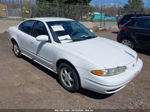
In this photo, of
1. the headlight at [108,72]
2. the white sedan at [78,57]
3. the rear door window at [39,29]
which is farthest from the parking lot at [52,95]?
the rear door window at [39,29]

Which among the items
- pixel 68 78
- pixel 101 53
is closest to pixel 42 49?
pixel 68 78

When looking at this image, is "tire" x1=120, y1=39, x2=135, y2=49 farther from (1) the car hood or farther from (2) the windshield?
(1) the car hood

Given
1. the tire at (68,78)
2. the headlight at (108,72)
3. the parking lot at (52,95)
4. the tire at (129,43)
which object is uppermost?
the tire at (129,43)

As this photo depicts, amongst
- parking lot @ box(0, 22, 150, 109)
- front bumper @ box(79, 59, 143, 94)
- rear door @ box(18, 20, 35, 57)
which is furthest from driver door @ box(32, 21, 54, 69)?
front bumper @ box(79, 59, 143, 94)

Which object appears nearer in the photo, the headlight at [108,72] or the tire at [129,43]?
the headlight at [108,72]

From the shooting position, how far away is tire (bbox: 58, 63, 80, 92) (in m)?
2.90

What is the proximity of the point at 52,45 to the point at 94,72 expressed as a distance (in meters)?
1.31

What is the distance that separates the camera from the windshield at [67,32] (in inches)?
135

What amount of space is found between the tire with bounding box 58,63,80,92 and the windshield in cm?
69

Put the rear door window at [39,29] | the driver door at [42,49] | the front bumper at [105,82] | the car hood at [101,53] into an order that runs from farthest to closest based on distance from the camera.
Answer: the rear door window at [39,29]
the driver door at [42,49]
the car hood at [101,53]
the front bumper at [105,82]

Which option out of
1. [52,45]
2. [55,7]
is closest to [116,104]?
[52,45]

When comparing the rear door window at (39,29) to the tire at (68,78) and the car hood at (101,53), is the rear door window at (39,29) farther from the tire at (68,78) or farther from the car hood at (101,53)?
the tire at (68,78)

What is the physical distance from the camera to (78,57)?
2.76 metres

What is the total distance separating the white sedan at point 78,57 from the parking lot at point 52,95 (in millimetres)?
300
